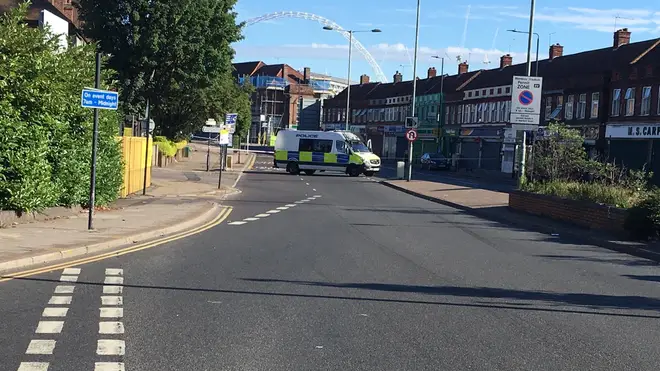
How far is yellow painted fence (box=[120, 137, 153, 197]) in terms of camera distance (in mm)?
24766

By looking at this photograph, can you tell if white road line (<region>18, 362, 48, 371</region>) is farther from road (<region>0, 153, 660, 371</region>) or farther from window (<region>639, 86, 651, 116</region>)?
window (<region>639, 86, 651, 116</region>)

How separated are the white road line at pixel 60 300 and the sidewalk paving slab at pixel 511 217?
10.5 meters

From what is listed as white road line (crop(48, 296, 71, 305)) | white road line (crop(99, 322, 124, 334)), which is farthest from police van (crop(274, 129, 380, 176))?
white road line (crop(99, 322, 124, 334))

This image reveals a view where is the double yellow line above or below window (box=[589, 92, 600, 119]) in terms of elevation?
below

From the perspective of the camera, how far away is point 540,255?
47.8 feet

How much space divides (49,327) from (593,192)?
15826mm

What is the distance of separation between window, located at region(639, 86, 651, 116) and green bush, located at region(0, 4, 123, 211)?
36146 mm

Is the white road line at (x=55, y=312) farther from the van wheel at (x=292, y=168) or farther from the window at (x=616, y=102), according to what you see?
the window at (x=616, y=102)

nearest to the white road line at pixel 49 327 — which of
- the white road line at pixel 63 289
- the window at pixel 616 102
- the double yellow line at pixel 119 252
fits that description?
the white road line at pixel 63 289

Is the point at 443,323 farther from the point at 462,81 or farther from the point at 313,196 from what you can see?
the point at 462,81

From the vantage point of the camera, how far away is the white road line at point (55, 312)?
26.4 ft

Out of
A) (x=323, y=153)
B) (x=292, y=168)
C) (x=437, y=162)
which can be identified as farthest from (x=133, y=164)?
(x=437, y=162)

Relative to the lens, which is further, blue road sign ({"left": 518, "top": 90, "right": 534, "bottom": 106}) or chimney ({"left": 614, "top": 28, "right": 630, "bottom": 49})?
chimney ({"left": 614, "top": 28, "right": 630, "bottom": 49})

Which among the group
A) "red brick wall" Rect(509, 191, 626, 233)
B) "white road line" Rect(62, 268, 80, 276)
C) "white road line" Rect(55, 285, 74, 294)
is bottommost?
"white road line" Rect(62, 268, 80, 276)
